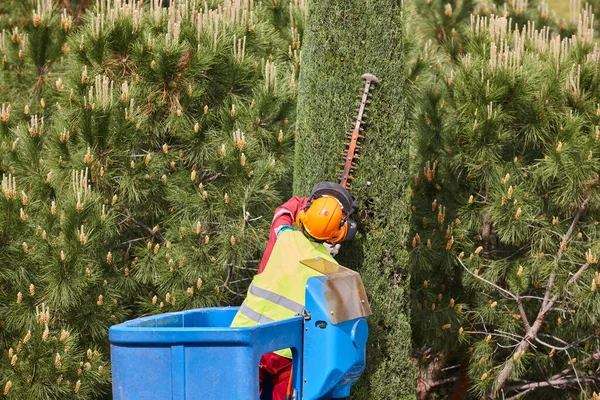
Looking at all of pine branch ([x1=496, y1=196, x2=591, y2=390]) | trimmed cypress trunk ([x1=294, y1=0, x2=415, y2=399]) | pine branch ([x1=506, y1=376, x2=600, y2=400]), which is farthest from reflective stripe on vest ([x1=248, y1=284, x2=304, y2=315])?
pine branch ([x1=506, y1=376, x2=600, y2=400])

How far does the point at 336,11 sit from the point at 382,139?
2.73 feet

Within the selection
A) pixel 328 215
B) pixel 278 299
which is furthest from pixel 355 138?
pixel 278 299

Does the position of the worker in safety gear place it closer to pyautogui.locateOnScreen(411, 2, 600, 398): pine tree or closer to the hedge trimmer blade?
the hedge trimmer blade

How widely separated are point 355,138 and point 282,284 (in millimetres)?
1250

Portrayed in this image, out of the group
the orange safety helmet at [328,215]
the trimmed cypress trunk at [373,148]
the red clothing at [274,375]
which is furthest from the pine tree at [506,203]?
the red clothing at [274,375]

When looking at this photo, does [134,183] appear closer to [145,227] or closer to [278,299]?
[145,227]

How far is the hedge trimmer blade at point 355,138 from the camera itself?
5246 mm

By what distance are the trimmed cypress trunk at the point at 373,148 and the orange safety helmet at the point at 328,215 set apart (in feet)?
2.09

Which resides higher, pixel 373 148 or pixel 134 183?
pixel 373 148

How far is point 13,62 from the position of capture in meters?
7.42

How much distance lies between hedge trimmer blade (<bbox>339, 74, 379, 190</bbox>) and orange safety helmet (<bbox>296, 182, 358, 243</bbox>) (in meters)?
0.52

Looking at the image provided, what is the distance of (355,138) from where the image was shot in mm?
5250

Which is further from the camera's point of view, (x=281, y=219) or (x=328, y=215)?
(x=281, y=219)

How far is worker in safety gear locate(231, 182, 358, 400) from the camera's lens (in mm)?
4344
